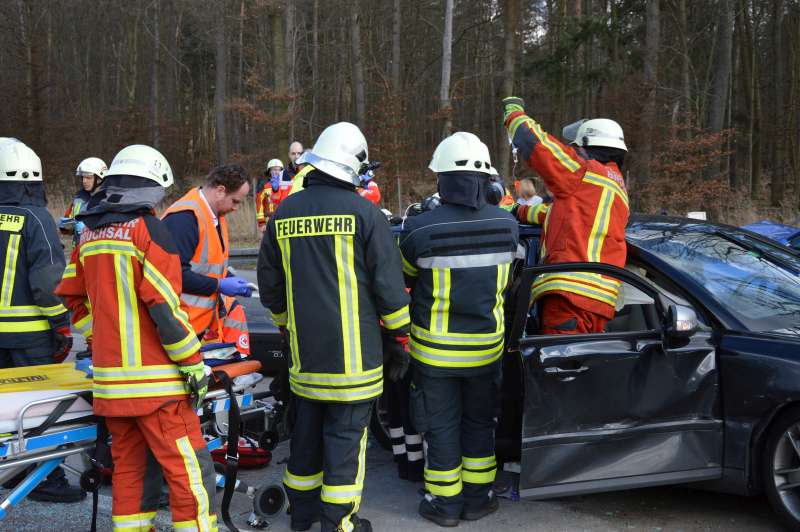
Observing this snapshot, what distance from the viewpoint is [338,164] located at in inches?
146

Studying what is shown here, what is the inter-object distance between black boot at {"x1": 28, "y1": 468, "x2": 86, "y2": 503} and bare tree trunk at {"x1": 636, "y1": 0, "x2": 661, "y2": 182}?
1466cm

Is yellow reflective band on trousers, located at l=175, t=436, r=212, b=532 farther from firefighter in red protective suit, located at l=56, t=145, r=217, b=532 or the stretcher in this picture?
the stretcher

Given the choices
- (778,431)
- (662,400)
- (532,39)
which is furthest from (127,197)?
(532,39)

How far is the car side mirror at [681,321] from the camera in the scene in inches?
146

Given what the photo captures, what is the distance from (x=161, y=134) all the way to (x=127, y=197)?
31.1 m

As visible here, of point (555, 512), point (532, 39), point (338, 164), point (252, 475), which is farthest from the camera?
point (532, 39)

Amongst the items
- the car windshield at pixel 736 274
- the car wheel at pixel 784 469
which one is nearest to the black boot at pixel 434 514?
the car wheel at pixel 784 469

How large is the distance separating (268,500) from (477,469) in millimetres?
1105

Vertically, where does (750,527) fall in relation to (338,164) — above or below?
below

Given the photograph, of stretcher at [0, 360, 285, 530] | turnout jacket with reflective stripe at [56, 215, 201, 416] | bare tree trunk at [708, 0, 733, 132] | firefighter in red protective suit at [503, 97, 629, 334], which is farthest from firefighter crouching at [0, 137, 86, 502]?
bare tree trunk at [708, 0, 733, 132]

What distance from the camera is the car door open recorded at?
3.85 metres

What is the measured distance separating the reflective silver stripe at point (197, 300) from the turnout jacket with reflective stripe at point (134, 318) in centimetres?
95

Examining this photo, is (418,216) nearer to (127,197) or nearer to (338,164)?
(338,164)

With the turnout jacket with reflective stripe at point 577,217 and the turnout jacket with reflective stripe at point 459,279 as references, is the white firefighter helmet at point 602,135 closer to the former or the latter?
the turnout jacket with reflective stripe at point 577,217
